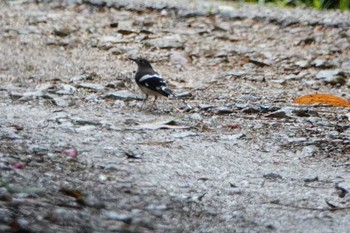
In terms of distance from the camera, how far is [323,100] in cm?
793

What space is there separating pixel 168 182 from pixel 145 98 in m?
3.00

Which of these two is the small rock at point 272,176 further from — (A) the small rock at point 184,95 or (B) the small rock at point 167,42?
(B) the small rock at point 167,42

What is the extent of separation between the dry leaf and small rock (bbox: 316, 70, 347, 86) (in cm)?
Answer: 89

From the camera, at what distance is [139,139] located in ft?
20.1

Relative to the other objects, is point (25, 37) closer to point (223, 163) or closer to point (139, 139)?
point (139, 139)

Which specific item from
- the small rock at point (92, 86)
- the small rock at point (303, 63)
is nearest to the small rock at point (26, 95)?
the small rock at point (92, 86)

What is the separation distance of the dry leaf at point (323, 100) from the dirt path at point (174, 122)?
0.23m

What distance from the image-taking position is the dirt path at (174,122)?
14.5 feet

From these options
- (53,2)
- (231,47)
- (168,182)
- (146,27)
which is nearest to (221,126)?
(168,182)

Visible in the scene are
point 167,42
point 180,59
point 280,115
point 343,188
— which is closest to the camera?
point 343,188

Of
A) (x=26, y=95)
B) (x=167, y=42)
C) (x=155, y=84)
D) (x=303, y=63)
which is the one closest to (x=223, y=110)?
(x=155, y=84)

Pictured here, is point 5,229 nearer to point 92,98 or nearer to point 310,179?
point 310,179

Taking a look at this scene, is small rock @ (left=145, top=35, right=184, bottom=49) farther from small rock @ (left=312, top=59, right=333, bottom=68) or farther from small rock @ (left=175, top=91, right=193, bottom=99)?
small rock @ (left=175, top=91, right=193, bottom=99)

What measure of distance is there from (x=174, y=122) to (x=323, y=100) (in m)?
1.77
